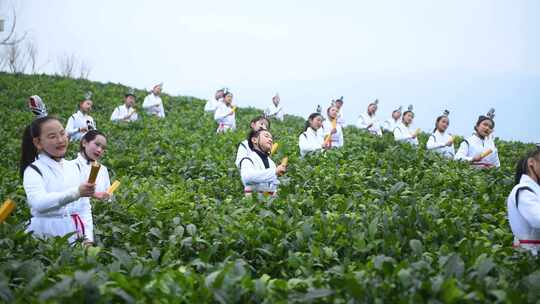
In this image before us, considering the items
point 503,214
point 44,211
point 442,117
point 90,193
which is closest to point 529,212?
point 503,214

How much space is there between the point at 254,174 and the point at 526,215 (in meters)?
3.08

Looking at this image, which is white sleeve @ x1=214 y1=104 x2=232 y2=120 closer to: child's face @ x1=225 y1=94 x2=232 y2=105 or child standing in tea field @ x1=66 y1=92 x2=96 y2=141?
child's face @ x1=225 y1=94 x2=232 y2=105

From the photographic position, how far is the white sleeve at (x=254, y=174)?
6.00 m

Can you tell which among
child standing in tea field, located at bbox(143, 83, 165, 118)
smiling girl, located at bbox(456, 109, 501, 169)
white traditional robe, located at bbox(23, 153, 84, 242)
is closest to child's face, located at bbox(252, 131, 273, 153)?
white traditional robe, located at bbox(23, 153, 84, 242)

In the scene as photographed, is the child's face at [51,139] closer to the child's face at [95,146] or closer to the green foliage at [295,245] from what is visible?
the green foliage at [295,245]

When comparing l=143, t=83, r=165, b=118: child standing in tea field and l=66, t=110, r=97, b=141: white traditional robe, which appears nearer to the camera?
l=66, t=110, r=97, b=141: white traditional robe

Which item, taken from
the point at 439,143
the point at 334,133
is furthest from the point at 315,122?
the point at 439,143

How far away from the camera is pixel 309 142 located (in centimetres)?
954

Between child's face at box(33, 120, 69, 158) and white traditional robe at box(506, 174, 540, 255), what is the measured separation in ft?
10.8

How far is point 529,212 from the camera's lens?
3.59 metres

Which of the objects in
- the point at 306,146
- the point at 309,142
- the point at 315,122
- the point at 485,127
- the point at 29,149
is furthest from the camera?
the point at 315,122

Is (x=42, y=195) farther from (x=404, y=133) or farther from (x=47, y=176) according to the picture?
(x=404, y=133)

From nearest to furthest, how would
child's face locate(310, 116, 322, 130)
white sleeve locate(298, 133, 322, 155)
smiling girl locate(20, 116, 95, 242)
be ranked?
smiling girl locate(20, 116, 95, 242)
white sleeve locate(298, 133, 322, 155)
child's face locate(310, 116, 322, 130)

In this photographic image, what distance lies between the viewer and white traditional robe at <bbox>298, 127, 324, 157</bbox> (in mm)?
9297
